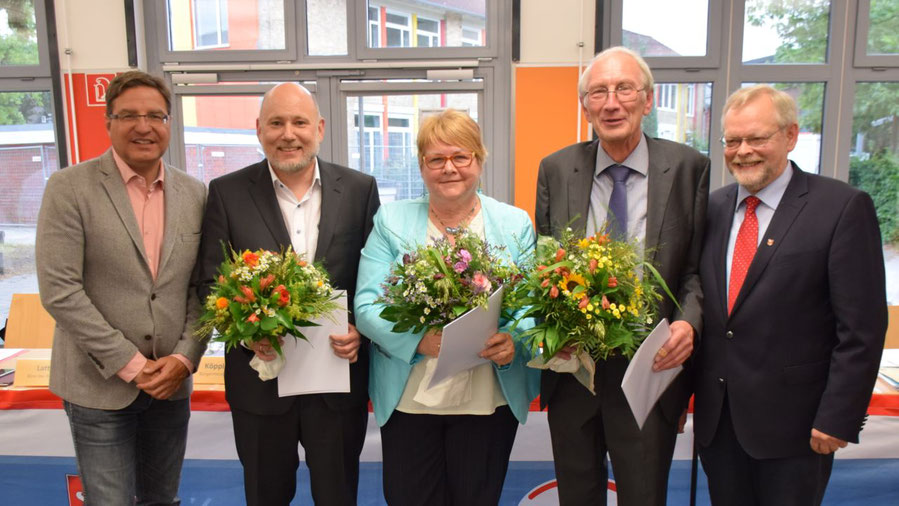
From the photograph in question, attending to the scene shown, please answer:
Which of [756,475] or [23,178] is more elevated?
[23,178]

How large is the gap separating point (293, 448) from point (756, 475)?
1602mm

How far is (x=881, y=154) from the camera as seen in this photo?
4.41 meters

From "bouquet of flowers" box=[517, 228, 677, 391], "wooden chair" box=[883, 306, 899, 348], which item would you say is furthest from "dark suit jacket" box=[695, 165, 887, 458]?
"wooden chair" box=[883, 306, 899, 348]

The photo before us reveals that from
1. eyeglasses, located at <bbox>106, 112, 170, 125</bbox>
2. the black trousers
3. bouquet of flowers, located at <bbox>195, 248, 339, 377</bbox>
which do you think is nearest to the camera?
bouquet of flowers, located at <bbox>195, 248, 339, 377</bbox>

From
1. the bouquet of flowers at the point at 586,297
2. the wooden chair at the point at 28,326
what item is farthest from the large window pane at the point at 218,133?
the bouquet of flowers at the point at 586,297

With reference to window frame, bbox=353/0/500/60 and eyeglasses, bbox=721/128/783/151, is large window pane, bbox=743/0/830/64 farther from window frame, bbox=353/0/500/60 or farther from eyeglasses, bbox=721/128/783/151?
eyeglasses, bbox=721/128/783/151

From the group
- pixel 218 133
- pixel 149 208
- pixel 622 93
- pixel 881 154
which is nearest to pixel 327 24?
pixel 218 133

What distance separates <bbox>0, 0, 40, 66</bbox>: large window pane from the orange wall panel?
3.76m

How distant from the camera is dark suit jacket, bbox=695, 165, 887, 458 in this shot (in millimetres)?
1741

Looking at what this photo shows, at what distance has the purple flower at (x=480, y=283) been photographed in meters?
1.65

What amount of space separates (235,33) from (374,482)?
11.6 feet

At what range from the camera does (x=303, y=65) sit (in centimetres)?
437

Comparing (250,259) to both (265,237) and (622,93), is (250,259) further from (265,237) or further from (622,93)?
(622,93)

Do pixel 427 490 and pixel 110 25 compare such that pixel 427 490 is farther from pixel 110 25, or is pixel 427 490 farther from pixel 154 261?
pixel 110 25
